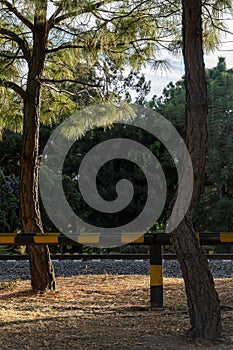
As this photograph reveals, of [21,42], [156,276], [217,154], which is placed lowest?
[156,276]

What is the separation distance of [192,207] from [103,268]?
570 cm

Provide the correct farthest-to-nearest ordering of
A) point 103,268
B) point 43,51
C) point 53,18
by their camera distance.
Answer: point 103,268 < point 43,51 < point 53,18

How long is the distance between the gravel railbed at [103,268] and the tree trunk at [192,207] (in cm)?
496

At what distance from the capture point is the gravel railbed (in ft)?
29.4

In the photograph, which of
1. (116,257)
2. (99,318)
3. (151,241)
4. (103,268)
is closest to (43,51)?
(151,241)

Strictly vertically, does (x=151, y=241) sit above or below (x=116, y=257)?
above

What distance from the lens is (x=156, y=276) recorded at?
5.34m

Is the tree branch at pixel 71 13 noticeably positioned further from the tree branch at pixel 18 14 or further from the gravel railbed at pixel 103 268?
the gravel railbed at pixel 103 268

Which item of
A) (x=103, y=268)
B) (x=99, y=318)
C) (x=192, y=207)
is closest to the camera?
(x=192, y=207)

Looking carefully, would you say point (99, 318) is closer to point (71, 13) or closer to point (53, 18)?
point (71, 13)

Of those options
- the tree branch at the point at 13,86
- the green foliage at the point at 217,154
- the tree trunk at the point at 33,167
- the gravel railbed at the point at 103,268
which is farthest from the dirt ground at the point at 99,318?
the green foliage at the point at 217,154

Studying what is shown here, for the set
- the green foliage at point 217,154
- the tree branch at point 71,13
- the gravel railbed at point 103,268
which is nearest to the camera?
the tree branch at point 71,13

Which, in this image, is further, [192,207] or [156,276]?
[156,276]

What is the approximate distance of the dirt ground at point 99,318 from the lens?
3611mm
